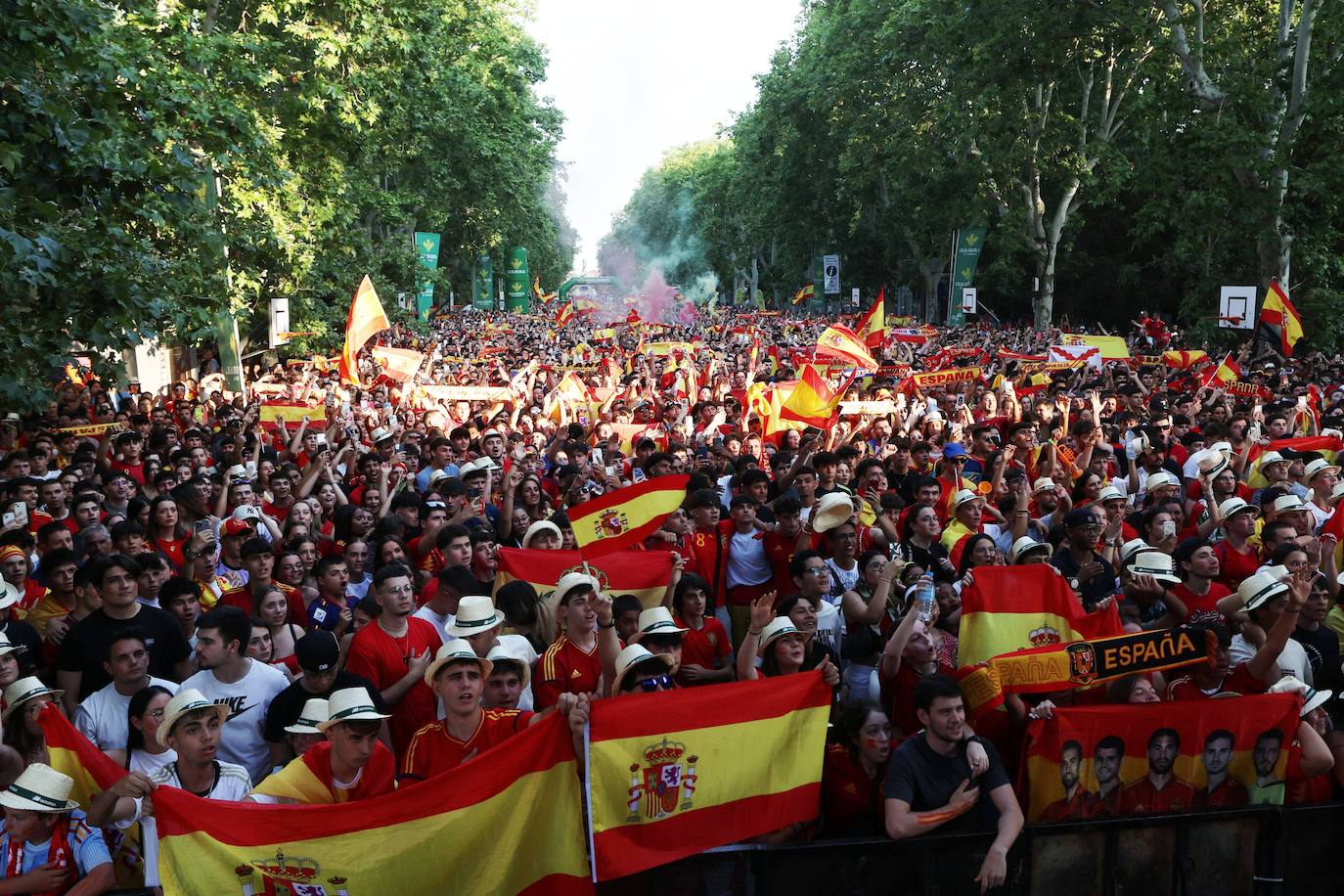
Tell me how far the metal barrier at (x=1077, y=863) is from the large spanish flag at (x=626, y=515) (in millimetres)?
3673

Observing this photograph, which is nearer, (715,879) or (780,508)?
(715,879)

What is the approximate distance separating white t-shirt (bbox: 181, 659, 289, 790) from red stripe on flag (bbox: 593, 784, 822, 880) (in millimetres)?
1781

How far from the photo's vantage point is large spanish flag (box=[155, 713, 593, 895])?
4469 mm

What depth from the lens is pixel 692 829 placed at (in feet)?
16.5

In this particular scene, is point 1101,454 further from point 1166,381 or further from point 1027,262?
point 1027,262

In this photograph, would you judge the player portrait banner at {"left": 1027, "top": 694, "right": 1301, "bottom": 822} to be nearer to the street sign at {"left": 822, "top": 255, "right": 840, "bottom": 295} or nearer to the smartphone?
the smartphone

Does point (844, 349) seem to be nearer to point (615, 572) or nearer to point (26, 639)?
point (615, 572)

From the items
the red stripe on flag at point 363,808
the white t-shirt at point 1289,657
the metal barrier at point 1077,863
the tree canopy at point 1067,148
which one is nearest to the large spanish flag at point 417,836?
the red stripe on flag at point 363,808

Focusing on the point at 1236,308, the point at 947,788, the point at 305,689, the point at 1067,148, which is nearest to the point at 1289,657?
the point at 947,788

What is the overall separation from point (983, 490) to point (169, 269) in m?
8.29

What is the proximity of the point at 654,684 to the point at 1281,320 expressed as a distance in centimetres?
1852

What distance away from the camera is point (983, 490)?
10930 mm

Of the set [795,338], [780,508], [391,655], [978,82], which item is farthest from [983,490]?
[795,338]

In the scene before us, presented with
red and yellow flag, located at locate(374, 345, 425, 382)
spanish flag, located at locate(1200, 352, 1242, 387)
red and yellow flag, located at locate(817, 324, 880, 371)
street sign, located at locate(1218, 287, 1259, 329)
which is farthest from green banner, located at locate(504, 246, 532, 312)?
spanish flag, located at locate(1200, 352, 1242, 387)
